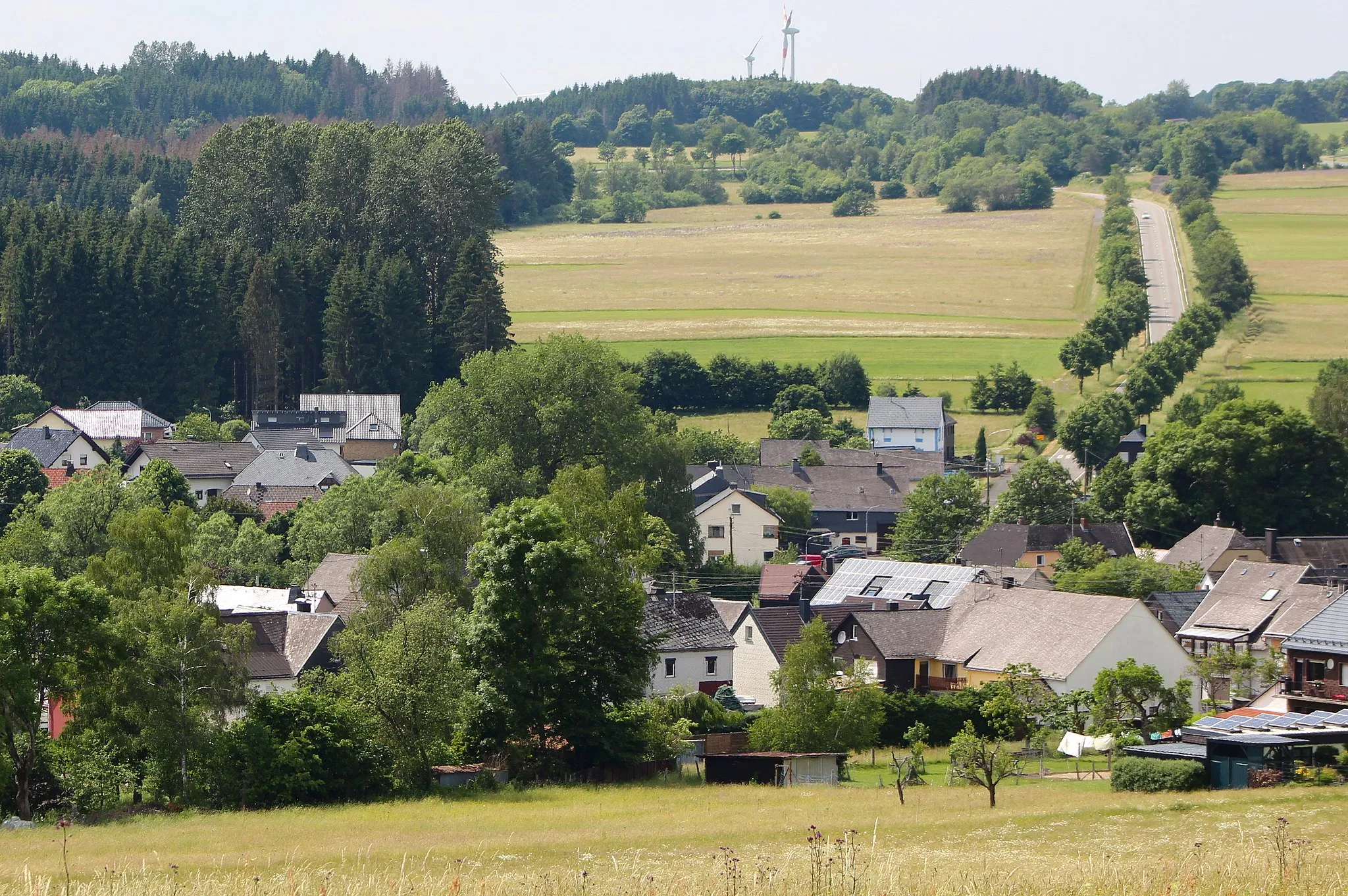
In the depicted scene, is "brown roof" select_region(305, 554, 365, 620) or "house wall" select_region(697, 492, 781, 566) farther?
"house wall" select_region(697, 492, 781, 566)

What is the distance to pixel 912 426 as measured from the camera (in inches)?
4274

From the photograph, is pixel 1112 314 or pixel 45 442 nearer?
pixel 45 442

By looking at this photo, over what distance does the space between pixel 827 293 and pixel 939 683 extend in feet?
351

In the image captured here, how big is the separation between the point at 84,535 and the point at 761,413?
187 feet

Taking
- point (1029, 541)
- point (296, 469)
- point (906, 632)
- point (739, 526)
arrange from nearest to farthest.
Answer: point (906, 632)
point (1029, 541)
point (739, 526)
point (296, 469)

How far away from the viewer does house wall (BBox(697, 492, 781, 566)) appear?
277 feet

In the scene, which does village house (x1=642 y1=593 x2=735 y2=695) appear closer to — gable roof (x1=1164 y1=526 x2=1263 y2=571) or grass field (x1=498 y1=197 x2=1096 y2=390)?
gable roof (x1=1164 y1=526 x2=1263 y2=571)

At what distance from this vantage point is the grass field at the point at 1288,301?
112688 millimetres

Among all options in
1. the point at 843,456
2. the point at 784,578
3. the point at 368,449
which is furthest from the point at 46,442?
the point at 843,456

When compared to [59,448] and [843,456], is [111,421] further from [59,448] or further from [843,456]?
[843,456]

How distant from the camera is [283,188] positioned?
388 ft

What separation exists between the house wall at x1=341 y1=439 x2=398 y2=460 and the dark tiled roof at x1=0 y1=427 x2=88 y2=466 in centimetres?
1358

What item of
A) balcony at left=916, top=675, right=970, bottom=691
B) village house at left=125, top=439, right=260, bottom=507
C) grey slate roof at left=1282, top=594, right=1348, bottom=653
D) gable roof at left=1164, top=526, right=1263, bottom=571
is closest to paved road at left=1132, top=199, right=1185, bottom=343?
gable roof at left=1164, top=526, right=1263, bottom=571

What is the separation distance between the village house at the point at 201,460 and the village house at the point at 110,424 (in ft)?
6.61
